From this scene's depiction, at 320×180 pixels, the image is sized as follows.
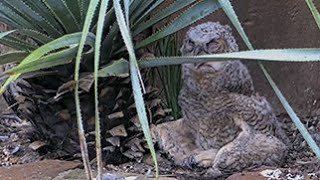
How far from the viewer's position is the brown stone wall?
2.83 meters

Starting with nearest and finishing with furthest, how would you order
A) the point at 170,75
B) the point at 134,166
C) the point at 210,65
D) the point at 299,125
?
1. the point at 299,125
2. the point at 210,65
3. the point at 134,166
4. the point at 170,75

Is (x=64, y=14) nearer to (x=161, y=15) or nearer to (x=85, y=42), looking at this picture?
(x=85, y=42)

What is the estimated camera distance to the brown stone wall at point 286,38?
2826mm

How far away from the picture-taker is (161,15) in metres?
2.31

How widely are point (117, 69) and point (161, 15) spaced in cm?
25

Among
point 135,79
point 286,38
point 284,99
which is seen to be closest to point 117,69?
point 135,79

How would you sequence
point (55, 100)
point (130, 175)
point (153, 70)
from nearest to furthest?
point (130, 175)
point (55, 100)
point (153, 70)

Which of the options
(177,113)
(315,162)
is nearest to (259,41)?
(177,113)

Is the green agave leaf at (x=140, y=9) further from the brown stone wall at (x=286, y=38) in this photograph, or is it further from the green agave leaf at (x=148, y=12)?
the brown stone wall at (x=286, y=38)

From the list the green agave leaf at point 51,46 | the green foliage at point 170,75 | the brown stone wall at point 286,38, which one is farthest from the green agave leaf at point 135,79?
the brown stone wall at point 286,38

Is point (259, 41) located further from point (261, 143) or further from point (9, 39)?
point (9, 39)

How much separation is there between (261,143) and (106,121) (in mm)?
584

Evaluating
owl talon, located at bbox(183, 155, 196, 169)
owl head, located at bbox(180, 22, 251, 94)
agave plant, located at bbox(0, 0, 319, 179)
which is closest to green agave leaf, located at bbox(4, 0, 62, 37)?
agave plant, located at bbox(0, 0, 319, 179)

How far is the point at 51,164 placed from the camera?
2.40 meters
